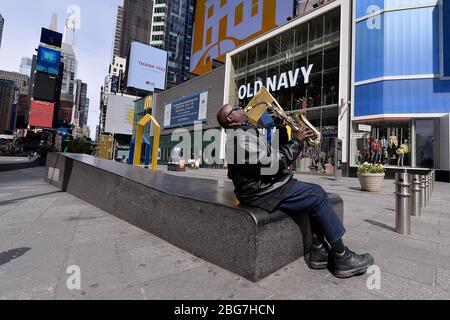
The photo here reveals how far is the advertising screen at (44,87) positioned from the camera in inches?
2790

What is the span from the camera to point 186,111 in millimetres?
37062

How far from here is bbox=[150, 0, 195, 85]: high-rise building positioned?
8656 centimetres

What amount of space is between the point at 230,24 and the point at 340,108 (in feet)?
81.9

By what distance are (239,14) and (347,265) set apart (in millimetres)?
37582

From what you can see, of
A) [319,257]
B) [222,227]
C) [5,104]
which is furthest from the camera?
[5,104]

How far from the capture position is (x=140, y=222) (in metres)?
3.85

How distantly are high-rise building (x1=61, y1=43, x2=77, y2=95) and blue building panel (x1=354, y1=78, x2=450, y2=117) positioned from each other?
177 metres

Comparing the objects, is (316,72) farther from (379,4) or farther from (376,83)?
(379,4)

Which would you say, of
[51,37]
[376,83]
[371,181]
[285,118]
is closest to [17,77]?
[51,37]

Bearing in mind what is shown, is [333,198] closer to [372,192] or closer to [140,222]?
[140,222]

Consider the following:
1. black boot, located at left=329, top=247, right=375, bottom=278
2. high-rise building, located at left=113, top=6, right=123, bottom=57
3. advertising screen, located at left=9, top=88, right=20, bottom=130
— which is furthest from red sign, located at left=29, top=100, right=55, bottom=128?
high-rise building, located at left=113, top=6, right=123, bottom=57

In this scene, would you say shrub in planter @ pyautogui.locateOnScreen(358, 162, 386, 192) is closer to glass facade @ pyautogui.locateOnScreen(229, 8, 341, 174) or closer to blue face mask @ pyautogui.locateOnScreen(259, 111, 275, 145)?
blue face mask @ pyautogui.locateOnScreen(259, 111, 275, 145)

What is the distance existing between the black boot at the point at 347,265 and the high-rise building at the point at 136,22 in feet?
540

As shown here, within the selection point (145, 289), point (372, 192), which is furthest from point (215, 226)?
point (372, 192)
